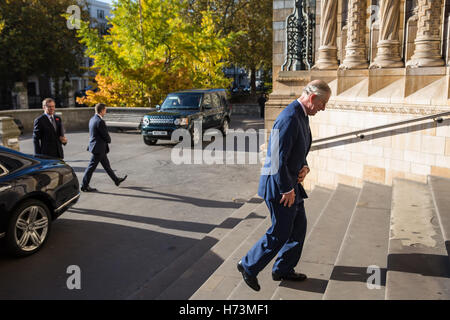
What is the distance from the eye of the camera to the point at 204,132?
17.0 metres

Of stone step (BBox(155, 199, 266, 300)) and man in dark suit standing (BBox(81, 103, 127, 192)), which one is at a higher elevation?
man in dark suit standing (BBox(81, 103, 127, 192))

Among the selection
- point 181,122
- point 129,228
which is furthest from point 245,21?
point 129,228

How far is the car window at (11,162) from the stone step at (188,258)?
231cm

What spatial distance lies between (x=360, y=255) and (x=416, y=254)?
1.94 ft

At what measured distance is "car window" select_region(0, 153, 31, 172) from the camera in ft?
18.4

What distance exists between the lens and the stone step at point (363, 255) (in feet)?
12.7

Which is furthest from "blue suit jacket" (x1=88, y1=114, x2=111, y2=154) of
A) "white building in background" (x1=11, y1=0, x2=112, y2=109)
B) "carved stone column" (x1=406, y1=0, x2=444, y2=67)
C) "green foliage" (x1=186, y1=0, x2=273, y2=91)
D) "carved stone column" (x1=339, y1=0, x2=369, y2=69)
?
"green foliage" (x1=186, y1=0, x2=273, y2=91)

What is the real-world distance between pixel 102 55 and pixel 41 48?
23366mm

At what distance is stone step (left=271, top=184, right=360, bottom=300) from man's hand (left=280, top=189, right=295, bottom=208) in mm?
838

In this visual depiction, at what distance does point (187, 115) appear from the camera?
15.5 meters

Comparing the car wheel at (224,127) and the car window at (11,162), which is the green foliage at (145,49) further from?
the car window at (11,162)

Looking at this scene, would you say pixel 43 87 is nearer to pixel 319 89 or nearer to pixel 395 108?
pixel 395 108

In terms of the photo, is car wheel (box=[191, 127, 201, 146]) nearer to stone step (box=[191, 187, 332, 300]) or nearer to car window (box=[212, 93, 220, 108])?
car window (box=[212, 93, 220, 108])

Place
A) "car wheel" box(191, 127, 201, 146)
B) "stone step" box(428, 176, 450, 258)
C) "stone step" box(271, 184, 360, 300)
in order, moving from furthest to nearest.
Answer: "car wheel" box(191, 127, 201, 146), "stone step" box(428, 176, 450, 258), "stone step" box(271, 184, 360, 300)
